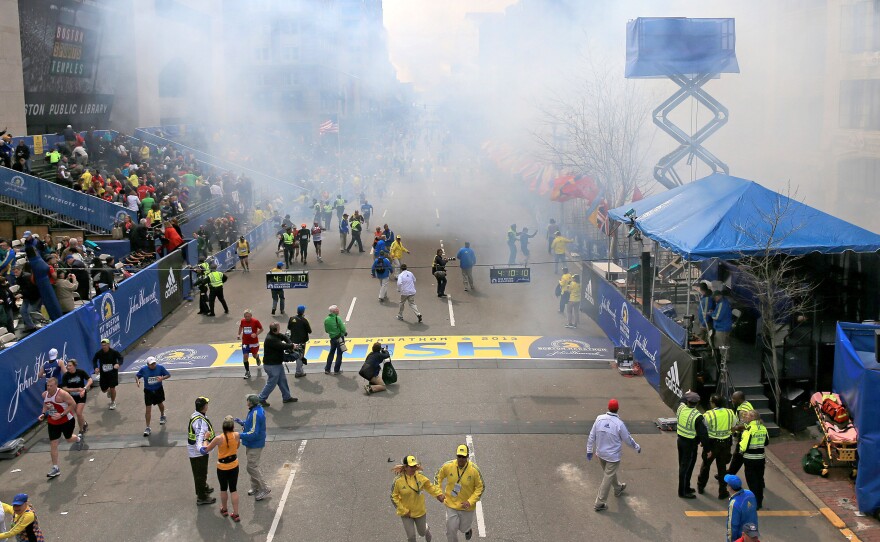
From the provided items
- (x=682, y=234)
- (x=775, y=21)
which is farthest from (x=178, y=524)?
(x=775, y=21)

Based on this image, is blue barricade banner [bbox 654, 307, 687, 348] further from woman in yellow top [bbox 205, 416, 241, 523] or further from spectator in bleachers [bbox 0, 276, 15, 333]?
spectator in bleachers [bbox 0, 276, 15, 333]

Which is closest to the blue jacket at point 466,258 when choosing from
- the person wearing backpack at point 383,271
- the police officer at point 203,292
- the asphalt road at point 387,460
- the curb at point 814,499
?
the person wearing backpack at point 383,271

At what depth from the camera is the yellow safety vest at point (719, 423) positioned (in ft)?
32.9

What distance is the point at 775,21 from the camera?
28938 millimetres

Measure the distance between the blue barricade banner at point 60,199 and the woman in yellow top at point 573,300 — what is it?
12433 mm

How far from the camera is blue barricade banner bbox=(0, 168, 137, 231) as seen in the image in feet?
71.9

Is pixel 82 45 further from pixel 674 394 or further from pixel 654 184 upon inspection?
pixel 674 394

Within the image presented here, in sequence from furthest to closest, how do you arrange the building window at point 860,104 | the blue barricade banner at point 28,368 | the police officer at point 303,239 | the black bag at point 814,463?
the police officer at point 303,239, the building window at point 860,104, the blue barricade banner at point 28,368, the black bag at point 814,463

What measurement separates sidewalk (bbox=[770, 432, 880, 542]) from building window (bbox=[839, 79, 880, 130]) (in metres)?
15.2

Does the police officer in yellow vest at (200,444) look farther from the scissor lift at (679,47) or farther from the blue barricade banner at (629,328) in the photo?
the scissor lift at (679,47)

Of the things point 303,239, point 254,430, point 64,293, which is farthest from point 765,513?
point 303,239

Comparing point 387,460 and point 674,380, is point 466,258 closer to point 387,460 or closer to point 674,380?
point 674,380

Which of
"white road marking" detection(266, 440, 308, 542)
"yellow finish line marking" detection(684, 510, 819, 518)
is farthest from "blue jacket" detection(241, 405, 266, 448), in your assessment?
"yellow finish line marking" detection(684, 510, 819, 518)

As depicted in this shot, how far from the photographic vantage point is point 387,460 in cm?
1058
